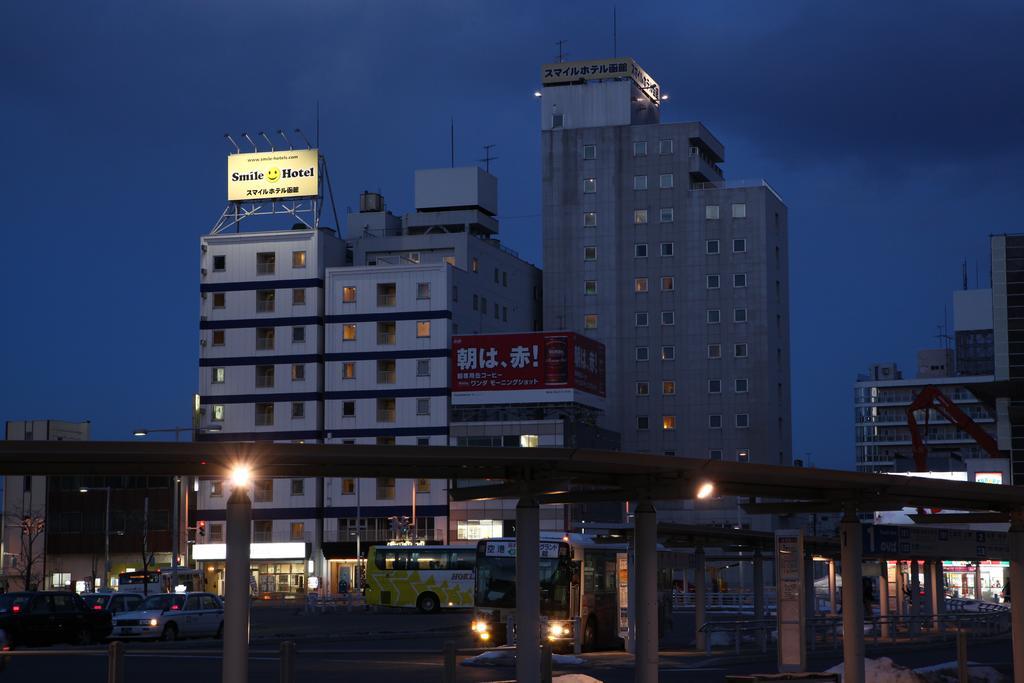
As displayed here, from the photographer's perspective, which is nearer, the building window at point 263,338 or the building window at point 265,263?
the building window at point 263,338

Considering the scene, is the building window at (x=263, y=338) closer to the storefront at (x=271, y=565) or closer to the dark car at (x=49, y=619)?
the storefront at (x=271, y=565)

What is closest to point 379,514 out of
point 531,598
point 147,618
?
point 147,618

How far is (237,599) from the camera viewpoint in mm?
15578

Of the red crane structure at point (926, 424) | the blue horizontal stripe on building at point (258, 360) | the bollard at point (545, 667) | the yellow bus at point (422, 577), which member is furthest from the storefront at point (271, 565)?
the bollard at point (545, 667)

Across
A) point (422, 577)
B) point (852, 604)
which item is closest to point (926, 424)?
point (422, 577)

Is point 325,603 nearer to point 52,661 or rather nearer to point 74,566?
point 74,566

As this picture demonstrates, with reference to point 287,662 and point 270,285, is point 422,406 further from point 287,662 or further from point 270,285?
point 287,662

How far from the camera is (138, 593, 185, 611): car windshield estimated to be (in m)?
48.0

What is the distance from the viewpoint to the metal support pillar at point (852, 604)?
2052 cm

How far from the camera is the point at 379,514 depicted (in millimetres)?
111250

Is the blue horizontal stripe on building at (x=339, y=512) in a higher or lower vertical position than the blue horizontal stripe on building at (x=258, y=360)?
lower

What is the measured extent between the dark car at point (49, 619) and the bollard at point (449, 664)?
26967mm

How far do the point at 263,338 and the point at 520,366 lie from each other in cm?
2201

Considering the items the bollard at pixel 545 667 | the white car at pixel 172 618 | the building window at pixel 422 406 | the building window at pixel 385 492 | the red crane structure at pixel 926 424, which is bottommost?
the white car at pixel 172 618
